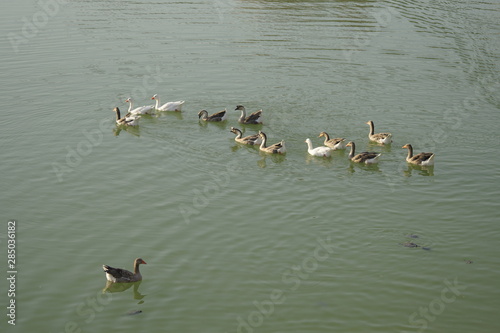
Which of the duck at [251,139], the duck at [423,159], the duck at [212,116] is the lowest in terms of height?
the duck at [251,139]

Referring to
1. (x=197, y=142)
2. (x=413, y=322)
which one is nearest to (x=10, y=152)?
(x=197, y=142)

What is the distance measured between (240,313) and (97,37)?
1066 inches

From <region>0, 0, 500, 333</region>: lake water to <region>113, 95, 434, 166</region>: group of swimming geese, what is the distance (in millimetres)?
373

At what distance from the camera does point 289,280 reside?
58.1 feet

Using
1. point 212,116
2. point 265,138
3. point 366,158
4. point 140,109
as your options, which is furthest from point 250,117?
point 366,158

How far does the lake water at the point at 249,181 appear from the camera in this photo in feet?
55.4

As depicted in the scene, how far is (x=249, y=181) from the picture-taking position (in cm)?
2344

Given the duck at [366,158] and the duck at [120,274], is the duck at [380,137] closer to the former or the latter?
the duck at [366,158]

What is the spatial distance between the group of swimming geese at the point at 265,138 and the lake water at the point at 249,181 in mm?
373

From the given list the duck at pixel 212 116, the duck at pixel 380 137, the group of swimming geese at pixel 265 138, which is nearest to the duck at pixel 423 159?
the group of swimming geese at pixel 265 138

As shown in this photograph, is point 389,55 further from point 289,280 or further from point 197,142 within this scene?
point 289,280

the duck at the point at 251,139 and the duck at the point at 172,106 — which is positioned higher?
the duck at the point at 172,106

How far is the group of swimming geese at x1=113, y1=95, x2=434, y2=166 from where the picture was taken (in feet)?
81.3

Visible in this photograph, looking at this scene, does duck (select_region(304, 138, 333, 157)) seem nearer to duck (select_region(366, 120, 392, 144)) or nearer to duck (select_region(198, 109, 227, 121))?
duck (select_region(366, 120, 392, 144))
